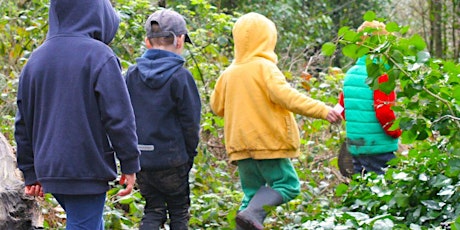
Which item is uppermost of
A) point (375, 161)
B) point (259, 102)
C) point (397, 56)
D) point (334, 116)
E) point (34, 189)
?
point (397, 56)

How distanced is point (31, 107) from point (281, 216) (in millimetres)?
3112

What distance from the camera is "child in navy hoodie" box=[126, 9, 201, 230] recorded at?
17.6 ft

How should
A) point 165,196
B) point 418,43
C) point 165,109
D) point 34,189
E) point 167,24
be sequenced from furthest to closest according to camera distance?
point 165,196 < point 167,24 < point 165,109 < point 418,43 < point 34,189

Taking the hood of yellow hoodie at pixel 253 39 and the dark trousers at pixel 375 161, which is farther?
the dark trousers at pixel 375 161

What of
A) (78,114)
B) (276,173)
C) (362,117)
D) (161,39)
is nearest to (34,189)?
(78,114)

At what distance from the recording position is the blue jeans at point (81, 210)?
397 centimetres

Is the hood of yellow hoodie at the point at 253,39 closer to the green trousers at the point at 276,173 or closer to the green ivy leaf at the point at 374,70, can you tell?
the green trousers at the point at 276,173

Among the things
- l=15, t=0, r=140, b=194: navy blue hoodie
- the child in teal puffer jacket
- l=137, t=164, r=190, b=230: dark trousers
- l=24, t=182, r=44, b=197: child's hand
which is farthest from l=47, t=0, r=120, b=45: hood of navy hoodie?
the child in teal puffer jacket

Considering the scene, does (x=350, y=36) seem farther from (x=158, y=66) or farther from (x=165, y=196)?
(x=165, y=196)

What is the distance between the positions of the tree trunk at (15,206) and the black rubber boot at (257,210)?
165 cm

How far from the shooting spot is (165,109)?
17.6 ft

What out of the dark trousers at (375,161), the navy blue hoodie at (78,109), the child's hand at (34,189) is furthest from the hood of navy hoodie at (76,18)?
the dark trousers at (375,161)

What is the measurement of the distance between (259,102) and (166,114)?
782 millimetres

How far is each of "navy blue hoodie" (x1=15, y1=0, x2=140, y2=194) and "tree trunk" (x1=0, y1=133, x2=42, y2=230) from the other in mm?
437
